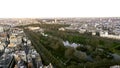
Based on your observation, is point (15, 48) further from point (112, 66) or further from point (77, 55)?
point (112, 66)

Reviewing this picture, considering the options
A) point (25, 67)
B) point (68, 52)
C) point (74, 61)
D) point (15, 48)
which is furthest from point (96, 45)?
point (25, 67)

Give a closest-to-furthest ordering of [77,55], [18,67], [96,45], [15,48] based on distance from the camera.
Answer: [18,67] → [77,55] → [15,48] → [96,45]

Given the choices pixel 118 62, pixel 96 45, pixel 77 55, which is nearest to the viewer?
pixel 118 62

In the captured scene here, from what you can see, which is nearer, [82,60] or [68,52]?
[82,60]

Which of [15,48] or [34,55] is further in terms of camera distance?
[15,48]

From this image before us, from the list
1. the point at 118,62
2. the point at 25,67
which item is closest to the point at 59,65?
the point at 25,67

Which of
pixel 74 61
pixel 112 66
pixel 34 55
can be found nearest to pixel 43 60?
pixel 34 55

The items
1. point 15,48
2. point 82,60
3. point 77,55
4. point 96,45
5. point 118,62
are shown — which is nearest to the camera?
point 118,62

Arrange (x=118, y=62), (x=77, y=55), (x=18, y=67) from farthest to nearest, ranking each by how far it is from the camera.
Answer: (x=77, y=55) < (x=118, y=62) < (x=18, y=67)

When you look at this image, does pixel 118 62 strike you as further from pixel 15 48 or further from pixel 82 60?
pixel 15 48
